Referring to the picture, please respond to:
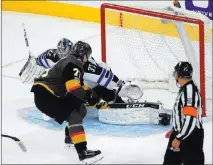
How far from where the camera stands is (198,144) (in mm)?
3223

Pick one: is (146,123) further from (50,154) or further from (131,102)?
(50,154)

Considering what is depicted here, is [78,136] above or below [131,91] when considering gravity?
below

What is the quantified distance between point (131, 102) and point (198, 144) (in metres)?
1.21

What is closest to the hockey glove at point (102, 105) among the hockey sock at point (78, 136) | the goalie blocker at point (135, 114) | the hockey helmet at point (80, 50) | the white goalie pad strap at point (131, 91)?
the goalie blocker at point (135, 114)

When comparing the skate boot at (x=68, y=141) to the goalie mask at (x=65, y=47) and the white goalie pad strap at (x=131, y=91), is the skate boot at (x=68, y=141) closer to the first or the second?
the goalie mask at (x=65, y=47)

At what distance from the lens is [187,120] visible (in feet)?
10.3

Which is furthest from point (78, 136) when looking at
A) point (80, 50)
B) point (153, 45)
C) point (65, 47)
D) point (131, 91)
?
point (153, 45)

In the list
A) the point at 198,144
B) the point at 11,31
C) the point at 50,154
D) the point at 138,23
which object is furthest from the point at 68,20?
the point at 198,144

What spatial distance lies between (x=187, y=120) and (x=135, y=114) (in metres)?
1.19

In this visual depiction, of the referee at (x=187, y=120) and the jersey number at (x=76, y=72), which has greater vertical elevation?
the jersey number at (x=76, y=72)

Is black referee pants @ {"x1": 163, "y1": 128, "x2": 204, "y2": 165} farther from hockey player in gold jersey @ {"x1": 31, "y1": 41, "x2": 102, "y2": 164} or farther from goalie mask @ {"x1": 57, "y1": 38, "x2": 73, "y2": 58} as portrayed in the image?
goalie mask @ {"x1": 57, "y1": 38, "x2": 73, "y2": 58}

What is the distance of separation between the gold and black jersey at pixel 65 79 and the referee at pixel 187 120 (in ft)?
2.00

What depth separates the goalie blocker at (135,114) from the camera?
4285 mm

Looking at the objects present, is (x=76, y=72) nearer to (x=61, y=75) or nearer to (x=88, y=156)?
(x=61, y=75)
